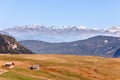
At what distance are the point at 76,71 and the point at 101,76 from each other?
1267 centimetres

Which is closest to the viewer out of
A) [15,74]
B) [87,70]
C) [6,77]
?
[6,77]

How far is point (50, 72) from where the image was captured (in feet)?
547

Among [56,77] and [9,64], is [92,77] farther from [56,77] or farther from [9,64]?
A: [9,64]

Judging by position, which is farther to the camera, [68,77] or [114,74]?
[114,74]

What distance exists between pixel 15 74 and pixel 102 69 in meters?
63.3

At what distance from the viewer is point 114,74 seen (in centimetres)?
18462

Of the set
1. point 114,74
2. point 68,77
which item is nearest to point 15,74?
point 68,77

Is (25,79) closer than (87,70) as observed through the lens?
Yes

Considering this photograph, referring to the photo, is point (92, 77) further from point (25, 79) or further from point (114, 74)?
point (25, 79)

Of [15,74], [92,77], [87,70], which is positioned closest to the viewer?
[15,74]

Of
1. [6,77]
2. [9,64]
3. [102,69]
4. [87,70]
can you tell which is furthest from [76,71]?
[6,77]

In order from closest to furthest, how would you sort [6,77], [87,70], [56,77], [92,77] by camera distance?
[6,77] → [56,77] → [92,77] → [87,70]

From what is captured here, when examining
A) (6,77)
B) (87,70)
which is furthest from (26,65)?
(6,77)

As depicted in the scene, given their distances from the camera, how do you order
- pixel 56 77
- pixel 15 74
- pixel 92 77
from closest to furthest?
1. pixel 15 74
2. pixel 56 77
3. pixel 92 77
